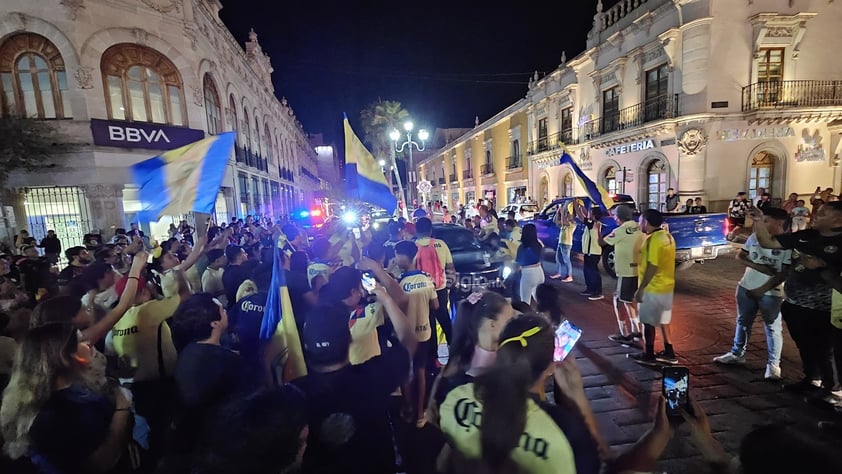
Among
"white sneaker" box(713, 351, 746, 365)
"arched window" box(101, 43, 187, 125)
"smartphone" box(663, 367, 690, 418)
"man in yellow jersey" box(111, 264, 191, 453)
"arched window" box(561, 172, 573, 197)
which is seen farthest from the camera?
"arched window" box(561, 172, 573, 197)

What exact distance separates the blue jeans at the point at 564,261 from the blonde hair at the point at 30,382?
917 cm

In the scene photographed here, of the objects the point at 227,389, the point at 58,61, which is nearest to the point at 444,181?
the point at 58,61

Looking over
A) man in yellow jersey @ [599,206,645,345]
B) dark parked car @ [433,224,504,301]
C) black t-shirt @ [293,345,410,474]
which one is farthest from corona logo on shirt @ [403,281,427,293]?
man in yellow jersey @ [599,206,645,345]

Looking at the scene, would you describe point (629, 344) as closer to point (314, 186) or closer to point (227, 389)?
point (227, 389)

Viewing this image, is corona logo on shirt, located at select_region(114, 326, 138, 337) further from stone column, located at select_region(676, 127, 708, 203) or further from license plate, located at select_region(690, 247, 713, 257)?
stone column, located at select_region(676, 127, 708, 203)

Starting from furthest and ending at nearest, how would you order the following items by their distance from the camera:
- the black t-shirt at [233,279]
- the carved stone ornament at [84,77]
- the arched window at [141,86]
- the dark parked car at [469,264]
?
the arched window at [141,86]
the carved stone ornament at [84,77]
the dark parked car at [469,264]
the black t-shirt at [233,279]

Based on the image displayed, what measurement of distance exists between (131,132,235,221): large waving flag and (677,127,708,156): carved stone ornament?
18988 mm

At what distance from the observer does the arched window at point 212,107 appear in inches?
721

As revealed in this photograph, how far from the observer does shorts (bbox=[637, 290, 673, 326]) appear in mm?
4793

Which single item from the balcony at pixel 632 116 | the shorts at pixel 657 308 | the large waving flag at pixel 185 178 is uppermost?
the balcony at pixel 632 116

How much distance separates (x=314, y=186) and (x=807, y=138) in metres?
57.7

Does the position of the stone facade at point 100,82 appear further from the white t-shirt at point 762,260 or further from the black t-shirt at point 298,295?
the white t-shirt at point 762,260

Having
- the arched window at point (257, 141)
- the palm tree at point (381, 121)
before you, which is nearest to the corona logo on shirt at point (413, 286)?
the arched window at point (257, 141)

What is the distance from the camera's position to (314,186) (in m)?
63.9
